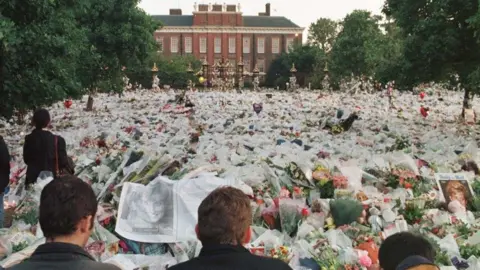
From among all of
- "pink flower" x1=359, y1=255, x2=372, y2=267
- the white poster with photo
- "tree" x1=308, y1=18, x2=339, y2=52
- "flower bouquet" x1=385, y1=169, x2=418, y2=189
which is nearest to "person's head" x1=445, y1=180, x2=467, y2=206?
"flower bouquet" x1=385, y1=169, x2=418, y2=189

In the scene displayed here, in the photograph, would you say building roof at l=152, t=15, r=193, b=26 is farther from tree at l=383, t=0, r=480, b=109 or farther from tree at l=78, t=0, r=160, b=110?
tree at l=383, t=0, r=480, b=109

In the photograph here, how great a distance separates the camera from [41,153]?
23.0 ft

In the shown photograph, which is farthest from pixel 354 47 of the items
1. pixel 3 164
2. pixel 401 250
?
pixel 401 250

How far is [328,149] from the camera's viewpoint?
11.1m

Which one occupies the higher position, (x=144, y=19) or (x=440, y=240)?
(x=144, y=19)

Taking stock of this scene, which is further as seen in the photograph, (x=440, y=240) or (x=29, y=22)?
(x=29, y=22)

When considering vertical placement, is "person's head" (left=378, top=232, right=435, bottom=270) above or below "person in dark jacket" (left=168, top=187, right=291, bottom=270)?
below

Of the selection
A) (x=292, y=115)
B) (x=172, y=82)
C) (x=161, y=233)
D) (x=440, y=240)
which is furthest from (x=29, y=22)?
(x=172, y=82)

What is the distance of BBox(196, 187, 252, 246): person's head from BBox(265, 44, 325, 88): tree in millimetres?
66385

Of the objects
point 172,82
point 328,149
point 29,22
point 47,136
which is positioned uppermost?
point 29,22

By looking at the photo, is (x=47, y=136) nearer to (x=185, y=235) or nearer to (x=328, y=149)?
(x=185, y=235)

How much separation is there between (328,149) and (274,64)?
66.4m

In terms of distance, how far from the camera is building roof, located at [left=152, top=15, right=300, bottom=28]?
8594 cm

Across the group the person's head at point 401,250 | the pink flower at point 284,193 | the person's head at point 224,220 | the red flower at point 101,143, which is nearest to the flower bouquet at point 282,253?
the pink flower at point 284,193
